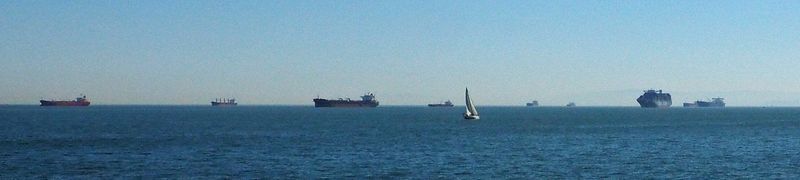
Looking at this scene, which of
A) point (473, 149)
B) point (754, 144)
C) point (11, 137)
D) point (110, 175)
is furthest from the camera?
point (11, 137)

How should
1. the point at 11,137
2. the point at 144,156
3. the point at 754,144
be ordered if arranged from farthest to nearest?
the point at 11,137
the point at 754,144
the point at 144,156

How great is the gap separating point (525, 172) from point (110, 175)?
27.2 m

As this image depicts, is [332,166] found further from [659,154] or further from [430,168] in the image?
[659,154]

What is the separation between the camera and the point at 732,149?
94.9 meters

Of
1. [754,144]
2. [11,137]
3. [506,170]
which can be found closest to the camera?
[506,170]

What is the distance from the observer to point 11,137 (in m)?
116

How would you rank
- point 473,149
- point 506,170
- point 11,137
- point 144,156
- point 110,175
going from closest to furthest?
point 110,175 < point 506,170 < point 144,156 < point 473,149 < point 11,137

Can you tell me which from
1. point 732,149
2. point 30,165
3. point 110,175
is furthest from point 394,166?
point 732,149

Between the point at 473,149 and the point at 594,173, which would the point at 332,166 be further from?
the point at 473,149

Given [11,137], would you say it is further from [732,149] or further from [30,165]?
[732,149]

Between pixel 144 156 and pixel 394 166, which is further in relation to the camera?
pixel 144 156

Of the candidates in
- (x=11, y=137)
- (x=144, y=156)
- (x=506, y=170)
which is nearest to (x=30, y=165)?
(x=144, y=156)

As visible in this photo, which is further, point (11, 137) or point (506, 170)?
point (11, 137)

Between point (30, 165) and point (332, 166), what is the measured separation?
21.9m
